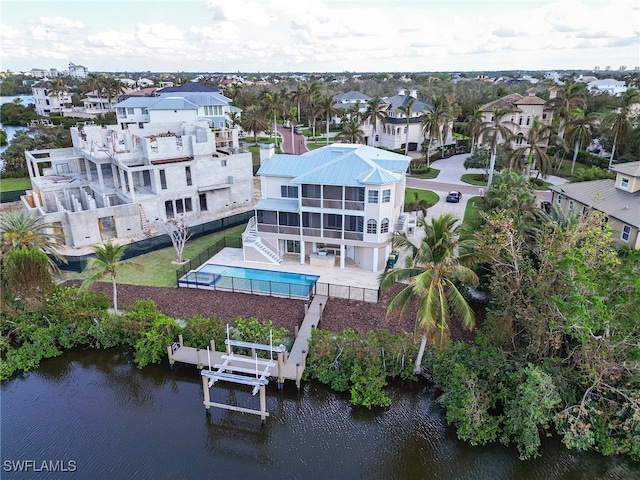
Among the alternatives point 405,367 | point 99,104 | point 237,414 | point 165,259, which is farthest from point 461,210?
point 99,104

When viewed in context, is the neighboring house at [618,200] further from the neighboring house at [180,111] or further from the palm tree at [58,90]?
the palm tree at [58,90]

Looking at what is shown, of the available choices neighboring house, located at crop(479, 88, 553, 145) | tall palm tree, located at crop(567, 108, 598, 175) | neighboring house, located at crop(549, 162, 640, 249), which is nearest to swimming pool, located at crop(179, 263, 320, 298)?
neighboring house, located at crop(549, 162, 640, 249)

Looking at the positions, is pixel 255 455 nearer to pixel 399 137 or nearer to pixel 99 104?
pixel 399 137

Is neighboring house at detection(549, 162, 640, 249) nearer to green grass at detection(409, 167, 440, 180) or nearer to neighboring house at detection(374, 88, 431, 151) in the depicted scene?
green grass at detection(409, 167, 440, 180)

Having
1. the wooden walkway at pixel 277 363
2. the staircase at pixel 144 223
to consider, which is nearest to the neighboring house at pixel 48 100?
the staircase at pixel 144 223

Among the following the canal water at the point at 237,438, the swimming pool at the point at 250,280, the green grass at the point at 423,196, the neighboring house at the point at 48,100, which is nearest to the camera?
the canal water at the point at 237,438

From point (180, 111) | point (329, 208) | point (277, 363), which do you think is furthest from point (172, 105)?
point (277, 363)
